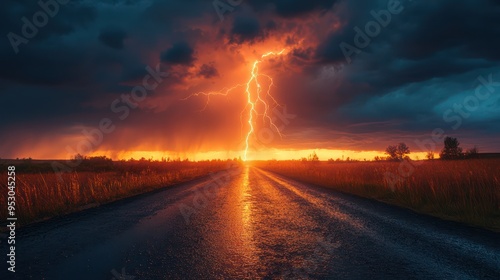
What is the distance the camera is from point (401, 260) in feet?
17.1

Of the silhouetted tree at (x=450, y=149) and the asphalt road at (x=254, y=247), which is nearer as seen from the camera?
the asphalt road at (x=254, y=247)

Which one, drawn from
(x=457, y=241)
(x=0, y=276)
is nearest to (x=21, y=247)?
(x=0, y=276)

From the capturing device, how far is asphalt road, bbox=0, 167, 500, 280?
4.67 meters

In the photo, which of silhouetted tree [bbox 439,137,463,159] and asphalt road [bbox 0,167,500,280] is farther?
silhouetted tree [bbox 439,137,463,159]

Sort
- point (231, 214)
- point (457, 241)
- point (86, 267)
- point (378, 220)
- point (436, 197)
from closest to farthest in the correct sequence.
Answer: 1. point (86, 267)
2. point (457, 241)
3. point (378, 220)
4. point (231, 214)
5. point (436, 197)

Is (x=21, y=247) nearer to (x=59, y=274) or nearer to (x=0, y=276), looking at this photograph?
(x=0, y=276)

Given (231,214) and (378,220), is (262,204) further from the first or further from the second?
(378,220)

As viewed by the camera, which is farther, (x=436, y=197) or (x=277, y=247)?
(x=436, y=197)

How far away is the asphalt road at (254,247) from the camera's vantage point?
184 inches

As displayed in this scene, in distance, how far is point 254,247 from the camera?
606 centimetres

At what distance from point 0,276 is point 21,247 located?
1.89 m

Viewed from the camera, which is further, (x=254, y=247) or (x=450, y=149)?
(x=450, y=149)

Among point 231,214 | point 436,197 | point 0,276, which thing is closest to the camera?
point 0,276

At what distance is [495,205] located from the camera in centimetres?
989
